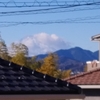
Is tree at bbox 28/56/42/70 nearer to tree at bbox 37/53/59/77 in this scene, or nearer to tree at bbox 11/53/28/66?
tree at bbox 37/53/59/77

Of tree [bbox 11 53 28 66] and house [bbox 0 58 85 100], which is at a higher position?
tree [bbox 11 53 28 66]

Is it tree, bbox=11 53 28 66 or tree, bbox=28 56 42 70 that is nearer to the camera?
tree, bbox=11 53 28 66

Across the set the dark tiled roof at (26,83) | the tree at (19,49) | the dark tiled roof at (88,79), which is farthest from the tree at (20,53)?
the dark tiled roof at (26,83)

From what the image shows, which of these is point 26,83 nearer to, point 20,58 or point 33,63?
point 20,58

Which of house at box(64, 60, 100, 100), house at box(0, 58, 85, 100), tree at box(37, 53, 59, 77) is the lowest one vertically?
house at box(0, 58, 85, 100)

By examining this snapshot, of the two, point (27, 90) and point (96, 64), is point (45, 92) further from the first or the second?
point (96, 64)

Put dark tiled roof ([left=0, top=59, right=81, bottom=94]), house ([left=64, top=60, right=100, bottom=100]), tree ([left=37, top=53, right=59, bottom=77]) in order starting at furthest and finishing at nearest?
tree ([left=37, top=53, right=59, bottom=77]), house ([left=64, top=60, right=100, bottom=100]), dark tiled roof ([left=0, top=59, right=81, bottom=94])

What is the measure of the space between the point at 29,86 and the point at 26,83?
13 centimetres

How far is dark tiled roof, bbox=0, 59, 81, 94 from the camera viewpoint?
417 inches

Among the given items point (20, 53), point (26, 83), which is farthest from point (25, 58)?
point (26, 83)

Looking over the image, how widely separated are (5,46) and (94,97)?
2812cm

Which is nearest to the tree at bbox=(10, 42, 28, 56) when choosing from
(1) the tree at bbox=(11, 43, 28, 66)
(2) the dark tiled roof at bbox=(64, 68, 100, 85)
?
(1) the tree at bbox=(11, 43, 28, 66)

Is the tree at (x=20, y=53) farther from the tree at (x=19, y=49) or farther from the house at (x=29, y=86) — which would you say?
the house at (x=29, y=86)

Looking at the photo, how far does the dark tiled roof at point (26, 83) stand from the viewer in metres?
10.6
